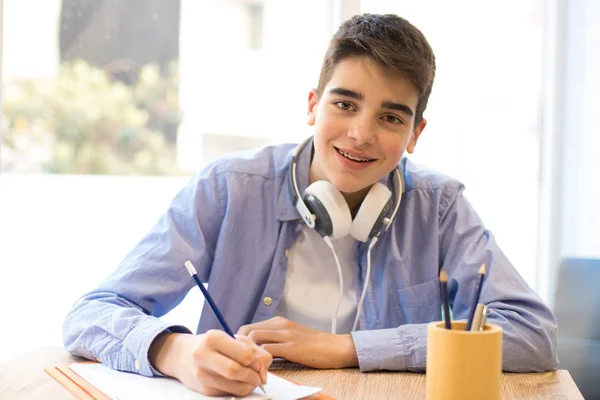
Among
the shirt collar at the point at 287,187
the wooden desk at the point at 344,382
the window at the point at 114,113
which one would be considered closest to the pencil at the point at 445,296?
the wooden desk at the point at 344,382

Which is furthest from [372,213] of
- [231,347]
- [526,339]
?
[231,347]

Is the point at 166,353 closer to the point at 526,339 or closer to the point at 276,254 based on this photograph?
the point at 276,254

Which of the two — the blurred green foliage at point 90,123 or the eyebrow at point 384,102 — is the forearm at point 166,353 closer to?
the eyebrow at point 384,102

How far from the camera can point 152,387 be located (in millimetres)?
1055

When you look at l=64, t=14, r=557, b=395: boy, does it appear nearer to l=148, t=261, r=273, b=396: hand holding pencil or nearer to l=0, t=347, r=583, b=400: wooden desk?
l=0, t=347, r=583, b=400: wooden desk

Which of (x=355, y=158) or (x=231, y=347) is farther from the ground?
(x=355, y=158)

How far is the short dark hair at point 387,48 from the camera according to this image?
1.45 meters

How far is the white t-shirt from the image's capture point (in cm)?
158

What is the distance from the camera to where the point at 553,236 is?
271 centimetres

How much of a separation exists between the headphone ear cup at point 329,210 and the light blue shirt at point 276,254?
0.11 m

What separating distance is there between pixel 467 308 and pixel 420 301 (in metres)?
0.12

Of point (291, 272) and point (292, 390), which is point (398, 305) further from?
point (292, 390)

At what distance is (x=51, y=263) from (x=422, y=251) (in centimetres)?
140

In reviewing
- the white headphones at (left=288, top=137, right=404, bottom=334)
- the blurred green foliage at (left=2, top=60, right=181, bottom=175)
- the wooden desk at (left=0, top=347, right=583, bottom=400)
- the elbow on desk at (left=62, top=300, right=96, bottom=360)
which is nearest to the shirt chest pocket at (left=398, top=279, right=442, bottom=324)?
the white headphones at (left=288, top=137, right=404, bottom=334)
